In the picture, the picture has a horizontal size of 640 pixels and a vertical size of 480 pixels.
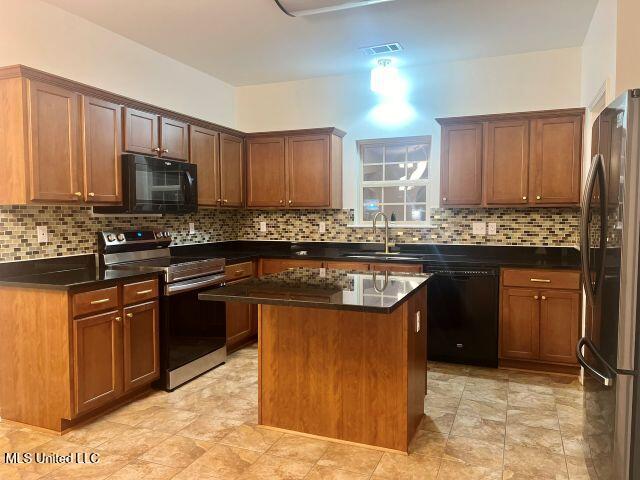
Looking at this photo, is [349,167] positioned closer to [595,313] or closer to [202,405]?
[202,405]

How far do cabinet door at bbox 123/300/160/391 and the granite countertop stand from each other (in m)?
0.99

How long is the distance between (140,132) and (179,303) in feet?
4.46

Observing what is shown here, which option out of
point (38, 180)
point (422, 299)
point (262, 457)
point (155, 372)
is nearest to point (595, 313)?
point (422, 299)

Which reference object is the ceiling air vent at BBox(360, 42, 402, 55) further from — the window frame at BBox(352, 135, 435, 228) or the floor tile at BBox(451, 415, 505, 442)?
the floor tile at BBox(451, 415, 505, 442)

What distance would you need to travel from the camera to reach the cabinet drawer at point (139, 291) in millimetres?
3219

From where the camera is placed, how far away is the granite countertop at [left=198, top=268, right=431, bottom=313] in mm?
2207

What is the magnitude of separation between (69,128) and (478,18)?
3.00 m

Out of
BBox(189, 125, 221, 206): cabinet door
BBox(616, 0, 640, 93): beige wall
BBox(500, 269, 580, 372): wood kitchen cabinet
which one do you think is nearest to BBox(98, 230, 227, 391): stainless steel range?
BBox(189, 125, 221, 206): cabinet door

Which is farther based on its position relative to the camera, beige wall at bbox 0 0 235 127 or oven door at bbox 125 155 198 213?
oven door at bbox 125 155 198 213

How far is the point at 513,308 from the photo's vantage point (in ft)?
13.1

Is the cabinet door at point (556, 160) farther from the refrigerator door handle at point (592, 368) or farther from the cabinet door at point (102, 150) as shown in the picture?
the cabinet door at point (102, 150)

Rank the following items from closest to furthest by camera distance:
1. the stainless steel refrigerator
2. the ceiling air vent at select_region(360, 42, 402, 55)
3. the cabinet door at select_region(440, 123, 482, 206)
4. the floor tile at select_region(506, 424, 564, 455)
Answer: the stainless steel refrigerator, the floor tile at select_region(506, 424, 564, 455), the ceiling air vent at select_region(360, 42, 402, 55), the cabinet door at select_region(440, 123, 482, 206)

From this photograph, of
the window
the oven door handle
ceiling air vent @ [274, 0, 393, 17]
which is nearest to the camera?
ceiling air vent @ [274, 0, 393, 17]

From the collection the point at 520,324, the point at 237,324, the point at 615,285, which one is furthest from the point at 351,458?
the point at 237,324
